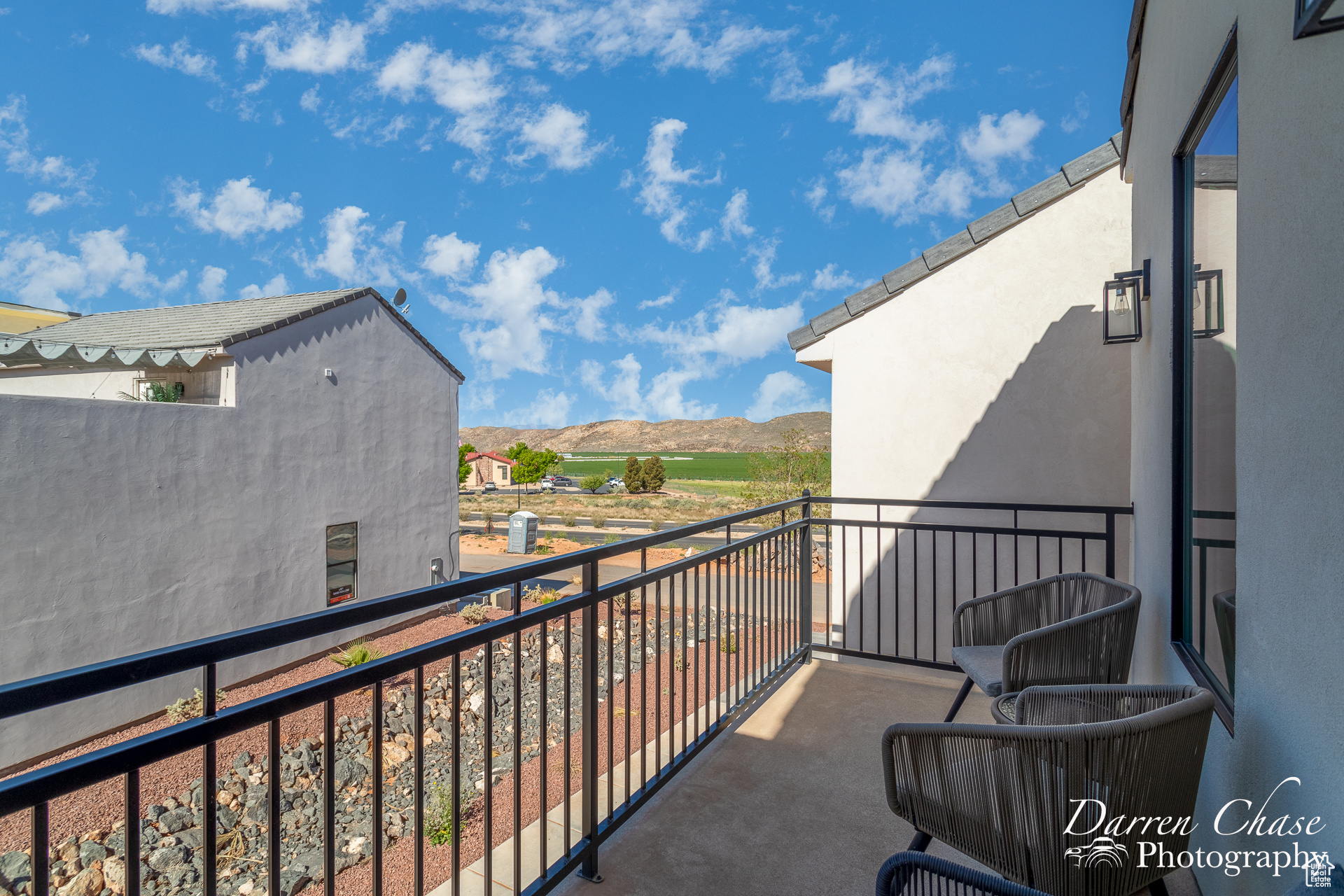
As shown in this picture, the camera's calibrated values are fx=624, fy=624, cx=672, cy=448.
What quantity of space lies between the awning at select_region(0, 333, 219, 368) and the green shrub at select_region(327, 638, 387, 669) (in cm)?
418

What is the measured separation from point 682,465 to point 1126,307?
6144 cm

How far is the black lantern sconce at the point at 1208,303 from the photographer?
5.48ft

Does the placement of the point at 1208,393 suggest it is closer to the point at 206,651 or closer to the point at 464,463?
the point at 206,651

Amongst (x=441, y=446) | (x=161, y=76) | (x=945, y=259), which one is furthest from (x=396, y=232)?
(x=945, y=259)

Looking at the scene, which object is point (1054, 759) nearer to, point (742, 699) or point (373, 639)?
point (742, 699)

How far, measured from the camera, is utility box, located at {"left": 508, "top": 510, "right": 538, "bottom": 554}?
55.6ft

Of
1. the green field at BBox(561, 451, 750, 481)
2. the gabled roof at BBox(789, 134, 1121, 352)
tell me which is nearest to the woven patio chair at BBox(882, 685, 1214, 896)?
the gabled roof at BBox(789, 134, 1121, 352)

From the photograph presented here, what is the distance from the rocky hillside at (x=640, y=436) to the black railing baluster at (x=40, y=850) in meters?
62.2

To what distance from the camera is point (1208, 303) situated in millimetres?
1792

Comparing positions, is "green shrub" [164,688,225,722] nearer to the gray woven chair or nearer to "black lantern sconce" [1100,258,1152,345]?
the gray woven chair

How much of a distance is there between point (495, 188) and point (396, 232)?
44.0 feet

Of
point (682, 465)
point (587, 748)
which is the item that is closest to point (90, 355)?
point (587, 748)

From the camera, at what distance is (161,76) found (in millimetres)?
29078

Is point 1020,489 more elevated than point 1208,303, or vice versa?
point 1208,303
